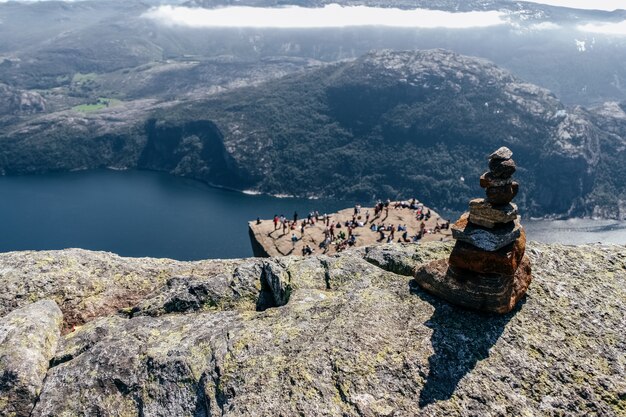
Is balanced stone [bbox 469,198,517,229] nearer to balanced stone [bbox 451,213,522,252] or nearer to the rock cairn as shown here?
the rock cairn

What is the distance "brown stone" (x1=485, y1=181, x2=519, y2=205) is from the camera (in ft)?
47.4

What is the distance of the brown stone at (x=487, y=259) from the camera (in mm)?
14297

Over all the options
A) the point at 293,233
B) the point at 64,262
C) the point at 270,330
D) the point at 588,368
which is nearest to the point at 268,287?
the point at 270,330

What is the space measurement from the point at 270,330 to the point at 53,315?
817 centimetres

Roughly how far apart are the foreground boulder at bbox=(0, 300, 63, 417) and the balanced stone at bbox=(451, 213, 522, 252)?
1376cm

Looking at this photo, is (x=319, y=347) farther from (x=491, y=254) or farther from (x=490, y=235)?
(x=490, y=235)

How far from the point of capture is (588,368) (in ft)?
41.7

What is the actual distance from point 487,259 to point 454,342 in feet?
9.73

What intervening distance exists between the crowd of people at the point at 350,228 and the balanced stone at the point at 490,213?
4356cm

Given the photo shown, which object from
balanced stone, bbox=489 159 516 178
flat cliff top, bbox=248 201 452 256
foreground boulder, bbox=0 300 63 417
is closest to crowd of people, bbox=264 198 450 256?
flat cliff top, bbox=248 201 452 256

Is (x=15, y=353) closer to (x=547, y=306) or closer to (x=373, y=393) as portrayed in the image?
(x=373, y=393)

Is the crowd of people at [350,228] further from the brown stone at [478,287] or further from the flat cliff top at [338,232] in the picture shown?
the brown stone at [478,287]

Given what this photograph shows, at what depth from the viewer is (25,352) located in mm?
13789

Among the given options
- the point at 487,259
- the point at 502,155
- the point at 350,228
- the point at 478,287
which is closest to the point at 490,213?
the point at 487,259
